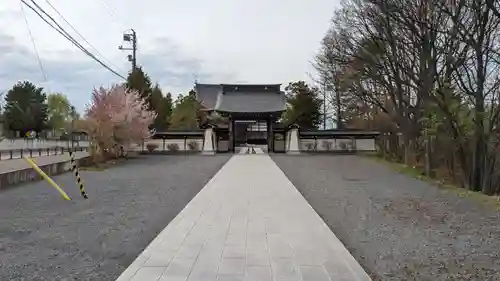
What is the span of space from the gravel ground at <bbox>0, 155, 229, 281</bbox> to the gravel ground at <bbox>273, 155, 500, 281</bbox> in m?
2.77

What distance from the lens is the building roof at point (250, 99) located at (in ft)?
113

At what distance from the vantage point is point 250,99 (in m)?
36.6

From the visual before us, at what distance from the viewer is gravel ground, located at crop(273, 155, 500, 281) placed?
481cm

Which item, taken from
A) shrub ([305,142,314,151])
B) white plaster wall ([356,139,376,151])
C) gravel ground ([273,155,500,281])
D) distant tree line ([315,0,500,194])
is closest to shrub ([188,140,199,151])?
shrub ([305,142,314,151])

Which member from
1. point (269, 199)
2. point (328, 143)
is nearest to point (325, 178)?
point (269, 199)

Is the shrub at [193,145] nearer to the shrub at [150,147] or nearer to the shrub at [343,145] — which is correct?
the shrub at [150,147]

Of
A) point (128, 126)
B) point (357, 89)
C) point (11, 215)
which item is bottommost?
point (11, 215)

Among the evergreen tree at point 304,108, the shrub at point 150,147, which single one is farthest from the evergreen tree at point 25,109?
the evergreen tree at point 304,108

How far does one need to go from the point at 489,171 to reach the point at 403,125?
7949 millimetres

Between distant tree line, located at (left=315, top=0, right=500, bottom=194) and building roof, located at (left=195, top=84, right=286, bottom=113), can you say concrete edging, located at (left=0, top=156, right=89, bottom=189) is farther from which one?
building roof, located at (left=195, top=84, right=286, bottom=113)

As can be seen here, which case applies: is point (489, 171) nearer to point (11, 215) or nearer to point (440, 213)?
point (440, 213)

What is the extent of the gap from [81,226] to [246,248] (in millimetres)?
2999

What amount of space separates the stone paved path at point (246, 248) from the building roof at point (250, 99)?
25203 millimetres

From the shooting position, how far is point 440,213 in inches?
331
